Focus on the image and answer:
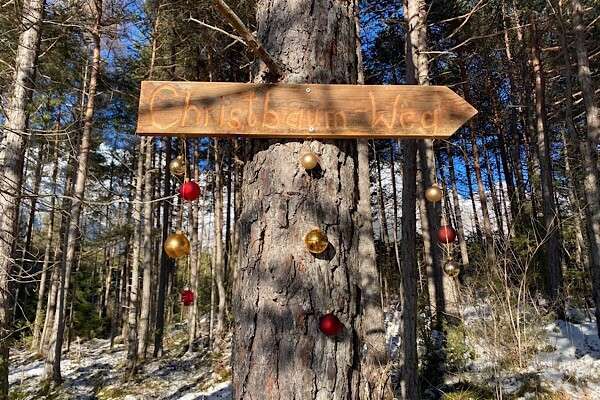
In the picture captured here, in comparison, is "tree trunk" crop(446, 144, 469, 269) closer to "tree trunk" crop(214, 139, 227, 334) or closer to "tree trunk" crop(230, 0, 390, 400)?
"tree trunk" crop(214, 139, 227, 334)

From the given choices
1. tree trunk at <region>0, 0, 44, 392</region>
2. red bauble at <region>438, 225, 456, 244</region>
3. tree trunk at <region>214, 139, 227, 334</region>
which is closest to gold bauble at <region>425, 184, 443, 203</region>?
red bauble at <region>438, 225, 456, 244</region>

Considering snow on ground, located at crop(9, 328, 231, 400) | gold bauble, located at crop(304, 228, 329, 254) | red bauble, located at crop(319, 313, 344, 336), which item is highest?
gold bauble, located at crop(304, 228, 329, 254)

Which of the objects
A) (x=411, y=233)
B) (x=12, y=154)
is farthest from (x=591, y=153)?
(x=12, y=154)

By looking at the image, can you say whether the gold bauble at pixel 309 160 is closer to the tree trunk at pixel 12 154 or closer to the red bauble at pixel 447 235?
the red bauble at pixel 447 235

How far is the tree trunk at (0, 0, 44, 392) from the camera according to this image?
16.2 ft

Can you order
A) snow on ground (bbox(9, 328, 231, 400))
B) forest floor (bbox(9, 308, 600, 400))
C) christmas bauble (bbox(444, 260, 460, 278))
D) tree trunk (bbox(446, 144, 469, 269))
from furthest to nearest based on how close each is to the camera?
tree trunk (bbox(446, 144, 469, 269))
snow on ground (bbox(9, 328, 231, 400))
forest floor (bbox(9, 308, 600, 400))
christmas bauble (bbox(444, 260, 460, 278))

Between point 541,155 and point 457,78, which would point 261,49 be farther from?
point 457,78

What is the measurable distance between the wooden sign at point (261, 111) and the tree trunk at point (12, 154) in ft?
14.9

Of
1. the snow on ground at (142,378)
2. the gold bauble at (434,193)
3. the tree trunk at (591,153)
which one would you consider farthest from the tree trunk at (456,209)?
the gold bauble at (434,193)

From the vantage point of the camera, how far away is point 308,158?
4.13 ft

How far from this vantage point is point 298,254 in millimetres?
1233

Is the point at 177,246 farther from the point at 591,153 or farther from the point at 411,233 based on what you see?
the point at 591,153

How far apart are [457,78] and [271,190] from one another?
1189 centimetres

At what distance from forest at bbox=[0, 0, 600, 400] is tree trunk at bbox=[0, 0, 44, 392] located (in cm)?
3
